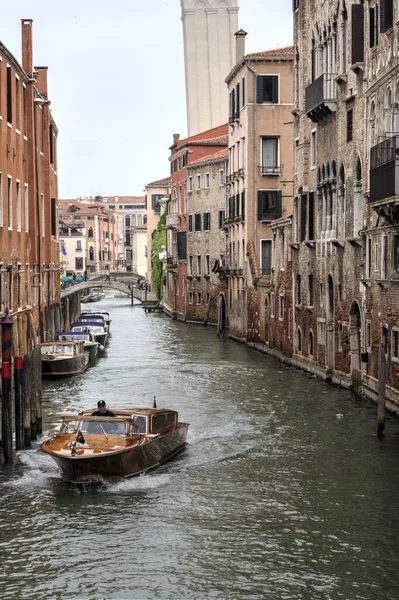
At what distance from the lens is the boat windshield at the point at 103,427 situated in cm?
2177

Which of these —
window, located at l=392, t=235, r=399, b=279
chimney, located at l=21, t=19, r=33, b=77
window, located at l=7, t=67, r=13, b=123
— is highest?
chimney, located at l=21, t=19, r=33, b=77

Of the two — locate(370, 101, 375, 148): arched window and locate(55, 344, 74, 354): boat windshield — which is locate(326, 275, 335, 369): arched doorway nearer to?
locate(370, 101, 375, 148): arched window

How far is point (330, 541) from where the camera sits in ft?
56.7

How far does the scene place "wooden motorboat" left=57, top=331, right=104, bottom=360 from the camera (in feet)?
148

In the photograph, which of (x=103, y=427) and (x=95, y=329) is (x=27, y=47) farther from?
(x=103, y=427)

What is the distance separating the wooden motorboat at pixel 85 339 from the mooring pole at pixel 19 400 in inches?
823

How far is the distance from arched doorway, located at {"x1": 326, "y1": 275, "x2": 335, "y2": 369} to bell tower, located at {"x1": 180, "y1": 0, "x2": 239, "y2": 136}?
58569 mm

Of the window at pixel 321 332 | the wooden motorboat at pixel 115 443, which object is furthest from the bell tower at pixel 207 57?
the wooden motorboat at pixel 115 443

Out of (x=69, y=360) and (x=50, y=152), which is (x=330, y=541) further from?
(x=50, y=152)

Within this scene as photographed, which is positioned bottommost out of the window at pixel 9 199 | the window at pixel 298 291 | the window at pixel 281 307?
the window at pixel 281 307

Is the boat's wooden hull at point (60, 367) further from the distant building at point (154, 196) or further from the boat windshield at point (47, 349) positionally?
the distant building at point (154, 196)

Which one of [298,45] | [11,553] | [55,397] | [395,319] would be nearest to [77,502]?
[11,553]

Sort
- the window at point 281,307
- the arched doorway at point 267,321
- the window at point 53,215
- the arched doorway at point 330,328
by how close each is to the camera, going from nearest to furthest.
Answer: the arched doorway at point 330,328 → the window at point 281,307 → the arched doorway at point 267,321 → the window at point 53,215

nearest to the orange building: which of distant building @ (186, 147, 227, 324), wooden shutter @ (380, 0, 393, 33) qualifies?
wooden shutter @ (380, 0, 393, 33)
